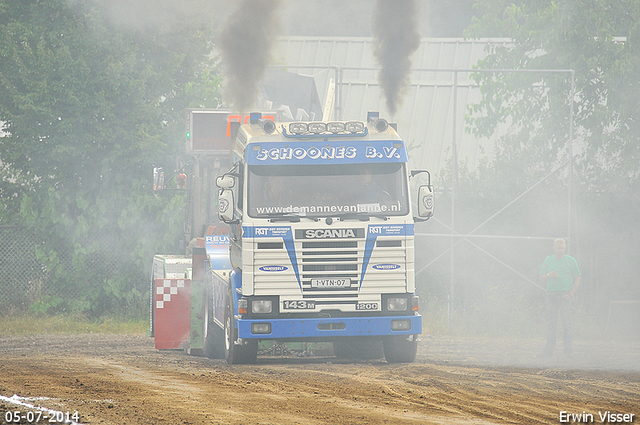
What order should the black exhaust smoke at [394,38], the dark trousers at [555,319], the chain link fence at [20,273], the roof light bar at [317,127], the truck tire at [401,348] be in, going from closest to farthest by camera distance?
the roof light bar at [317,127], the truck tire at [401,348], the dark trousers at [555,319], the black exhaust smoke at [394,38], the chain link fence at [20,273]

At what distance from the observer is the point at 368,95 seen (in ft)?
81.3

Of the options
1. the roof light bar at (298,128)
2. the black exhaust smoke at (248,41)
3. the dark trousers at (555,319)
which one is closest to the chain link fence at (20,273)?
the black exhaust smoke at (248,41)

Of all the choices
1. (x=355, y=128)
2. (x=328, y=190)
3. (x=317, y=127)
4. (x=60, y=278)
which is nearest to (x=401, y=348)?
(x=328, y=190)

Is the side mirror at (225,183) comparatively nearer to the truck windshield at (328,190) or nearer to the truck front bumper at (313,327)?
the truck windshield at (328,190)

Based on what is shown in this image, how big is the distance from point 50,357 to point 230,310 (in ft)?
10.3

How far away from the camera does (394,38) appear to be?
14977 mm

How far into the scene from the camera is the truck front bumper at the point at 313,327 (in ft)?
33.7

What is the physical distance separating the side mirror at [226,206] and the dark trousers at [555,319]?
6012 mm

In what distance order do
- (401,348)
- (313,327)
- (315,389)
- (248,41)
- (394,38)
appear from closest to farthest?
(315,389) < (313,327) < (401,348) < (394,38) < (248,41)

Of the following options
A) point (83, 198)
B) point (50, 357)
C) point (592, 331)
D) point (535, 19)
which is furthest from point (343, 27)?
point (50, 357)

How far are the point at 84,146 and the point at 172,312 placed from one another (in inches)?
299

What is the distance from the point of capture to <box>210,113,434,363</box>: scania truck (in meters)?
10.3

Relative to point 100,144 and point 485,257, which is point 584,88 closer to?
point 485,257

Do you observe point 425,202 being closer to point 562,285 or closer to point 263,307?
point 263,307
